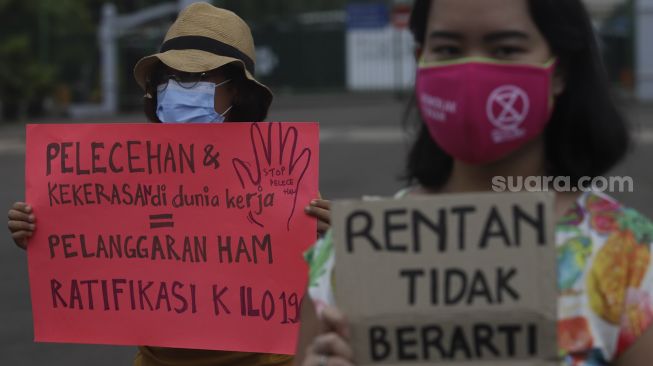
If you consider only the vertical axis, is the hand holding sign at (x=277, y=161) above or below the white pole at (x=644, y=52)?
above

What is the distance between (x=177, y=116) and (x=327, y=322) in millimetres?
1731

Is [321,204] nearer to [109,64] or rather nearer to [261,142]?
[261,142]

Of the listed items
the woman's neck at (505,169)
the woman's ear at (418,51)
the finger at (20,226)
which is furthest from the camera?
the finger at (20,226)

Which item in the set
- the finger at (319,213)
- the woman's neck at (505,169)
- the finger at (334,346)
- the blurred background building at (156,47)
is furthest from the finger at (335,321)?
the blurred background building at (156,47)

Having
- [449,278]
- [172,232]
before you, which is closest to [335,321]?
[449,278]

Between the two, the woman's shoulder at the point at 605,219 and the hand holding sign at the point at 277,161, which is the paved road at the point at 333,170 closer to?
the woman's shoulder at the point at 605,219

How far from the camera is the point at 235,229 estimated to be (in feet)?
11.3

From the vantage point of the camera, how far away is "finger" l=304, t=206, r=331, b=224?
334 centimetres

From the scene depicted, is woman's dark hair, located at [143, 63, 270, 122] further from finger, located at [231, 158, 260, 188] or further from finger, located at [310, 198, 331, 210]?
finger, located at [310, 198, 331, 210]

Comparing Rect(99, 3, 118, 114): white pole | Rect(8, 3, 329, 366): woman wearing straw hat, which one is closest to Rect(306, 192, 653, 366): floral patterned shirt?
Rect(8, 3, 329, 366): woman wearing straw hat

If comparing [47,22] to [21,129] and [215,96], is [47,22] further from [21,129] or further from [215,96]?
[215,96]

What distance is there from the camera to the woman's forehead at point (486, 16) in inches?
77.4

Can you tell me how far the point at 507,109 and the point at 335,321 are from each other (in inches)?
17.1

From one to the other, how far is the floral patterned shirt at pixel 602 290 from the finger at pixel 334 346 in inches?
13.4
